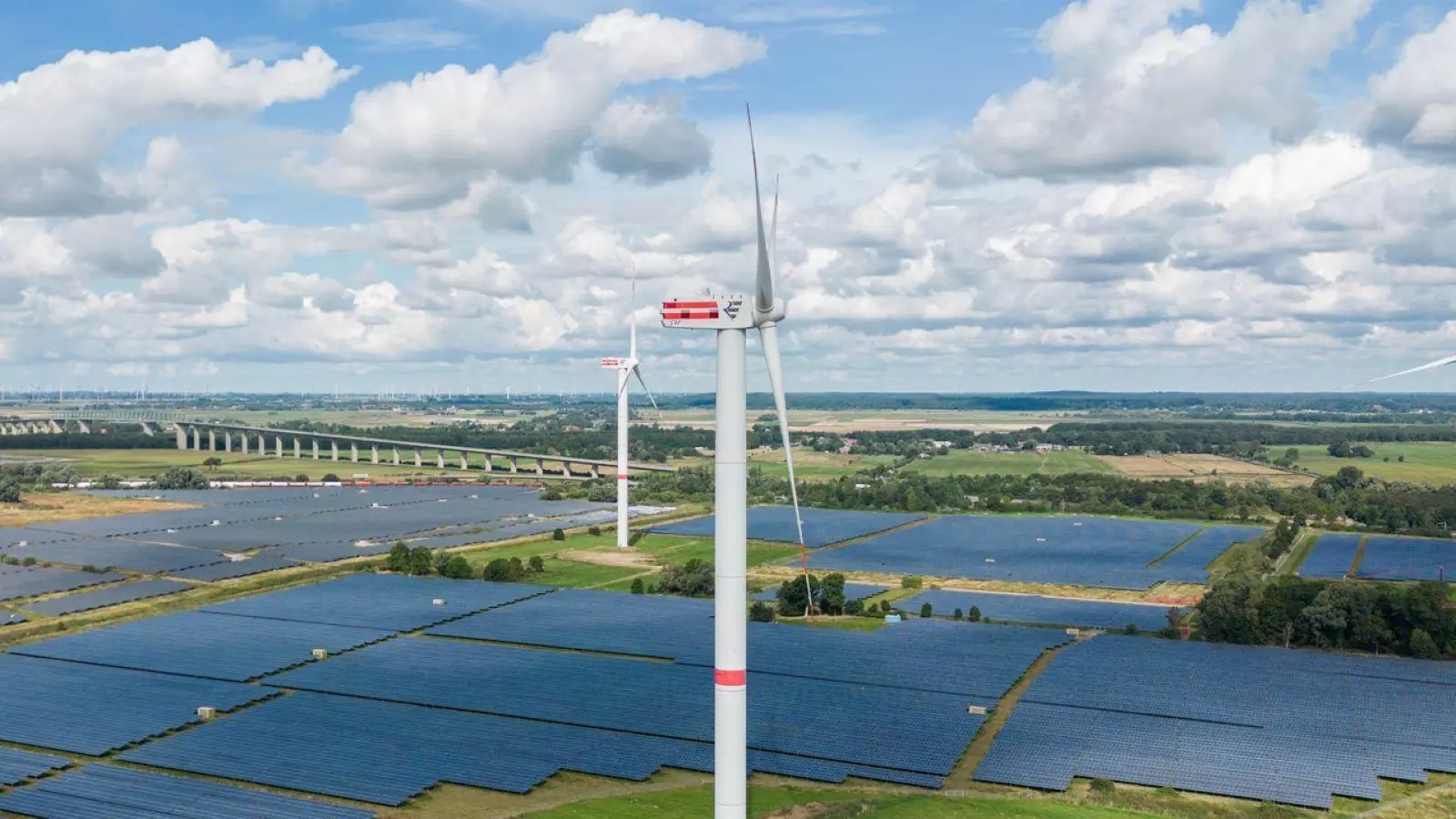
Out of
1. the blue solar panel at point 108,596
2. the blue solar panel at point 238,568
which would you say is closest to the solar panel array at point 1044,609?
the blue solar panel at point 238,568

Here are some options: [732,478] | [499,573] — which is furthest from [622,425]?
[732,478]

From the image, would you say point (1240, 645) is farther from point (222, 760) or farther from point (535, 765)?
point (222, 760)

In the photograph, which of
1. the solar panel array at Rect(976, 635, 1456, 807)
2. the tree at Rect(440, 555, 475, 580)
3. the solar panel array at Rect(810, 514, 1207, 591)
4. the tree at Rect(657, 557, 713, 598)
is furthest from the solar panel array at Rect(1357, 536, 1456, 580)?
the tree at Rect(440, 555, 475, 580)

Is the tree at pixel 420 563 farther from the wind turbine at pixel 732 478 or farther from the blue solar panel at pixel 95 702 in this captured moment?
the wind turbine at pixel 732 478

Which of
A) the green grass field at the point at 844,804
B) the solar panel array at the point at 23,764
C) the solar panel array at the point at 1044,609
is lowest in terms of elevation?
the green grass field at the point at 844,804

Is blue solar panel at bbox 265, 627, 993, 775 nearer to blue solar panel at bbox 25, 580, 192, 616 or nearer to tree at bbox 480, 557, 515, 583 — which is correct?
blue solar panel at bbox 25, 580, 192, 616

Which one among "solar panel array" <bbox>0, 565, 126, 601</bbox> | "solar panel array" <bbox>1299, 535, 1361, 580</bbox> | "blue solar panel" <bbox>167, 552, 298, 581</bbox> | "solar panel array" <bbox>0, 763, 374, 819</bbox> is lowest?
"solar panel array" <bbox>0, 763, 374, 819</bbox>
